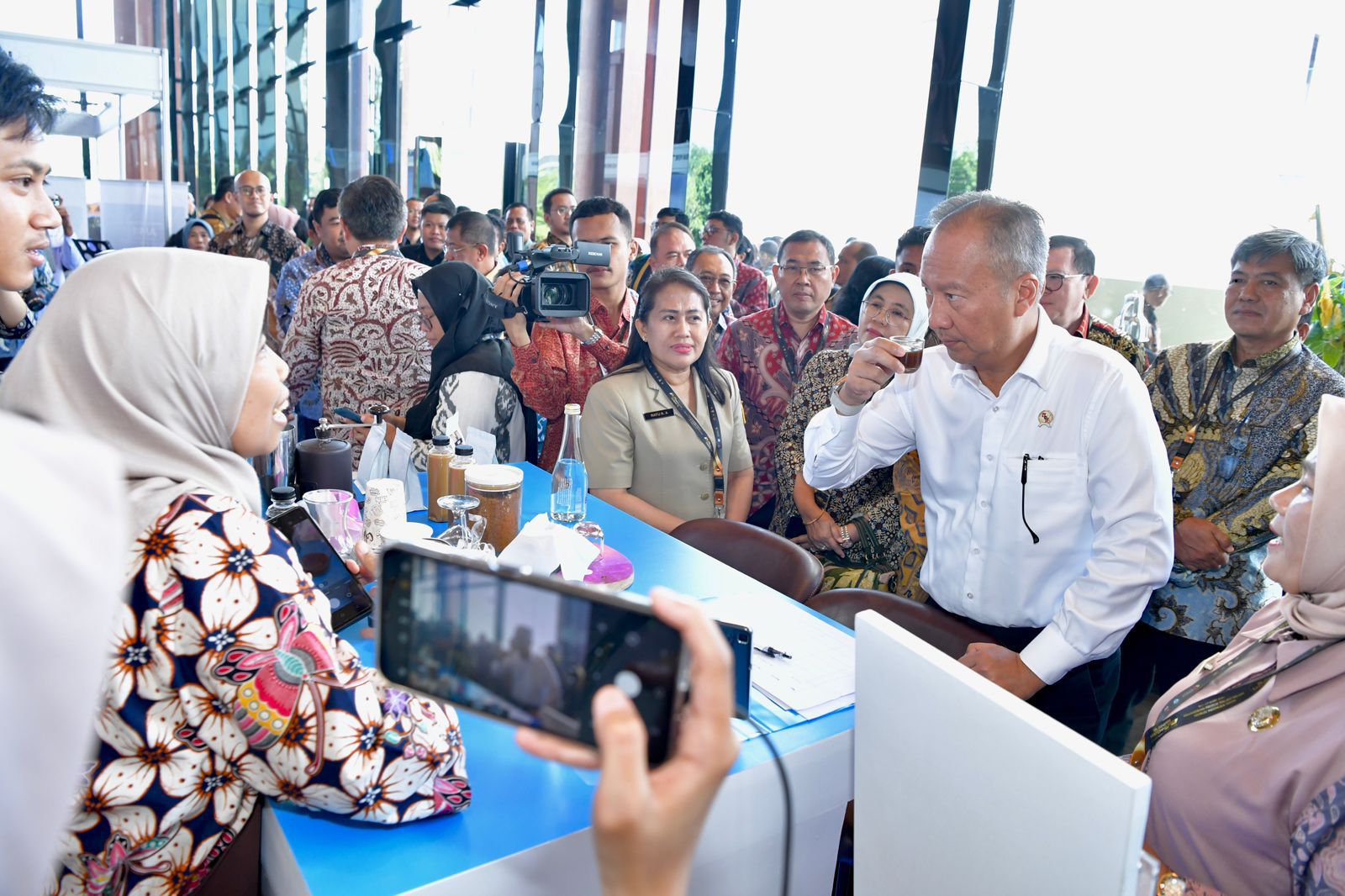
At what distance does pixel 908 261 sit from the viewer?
4.11 metres

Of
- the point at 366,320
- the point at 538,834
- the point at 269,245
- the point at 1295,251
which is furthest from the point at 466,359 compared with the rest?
the point at 269,245

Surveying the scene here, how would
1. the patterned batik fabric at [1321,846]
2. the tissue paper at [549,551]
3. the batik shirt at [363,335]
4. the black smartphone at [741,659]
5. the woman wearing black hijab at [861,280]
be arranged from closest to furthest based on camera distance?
1. the patterned batik fabric at [1321,846]
2. the black smartphone at [741,659]
3. the tissue paper at [549,551]
4. the batik shirt at [363,335]
5. the woman wearing black hijab at [861,280]

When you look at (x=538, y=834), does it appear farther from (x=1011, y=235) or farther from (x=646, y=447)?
(x=646, y=447)

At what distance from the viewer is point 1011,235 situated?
193 centimetres

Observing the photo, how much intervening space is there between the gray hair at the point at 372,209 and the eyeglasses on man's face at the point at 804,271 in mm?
1575

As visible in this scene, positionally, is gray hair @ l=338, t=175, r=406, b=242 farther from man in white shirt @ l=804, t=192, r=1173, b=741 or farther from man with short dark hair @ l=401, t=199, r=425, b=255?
man with short dark hair @ l=401, t=199, r=425, b=255

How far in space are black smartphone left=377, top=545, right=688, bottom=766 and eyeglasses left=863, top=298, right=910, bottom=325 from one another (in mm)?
2524

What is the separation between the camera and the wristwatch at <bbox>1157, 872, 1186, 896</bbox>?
1195 millimetres

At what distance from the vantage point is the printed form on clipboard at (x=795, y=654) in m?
1.45

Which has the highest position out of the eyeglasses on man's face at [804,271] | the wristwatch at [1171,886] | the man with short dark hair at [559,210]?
the man with short dark hair at [559,210]

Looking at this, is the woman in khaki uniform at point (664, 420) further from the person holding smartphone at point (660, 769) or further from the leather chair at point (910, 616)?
the person holding smartphone at point (660, 769)

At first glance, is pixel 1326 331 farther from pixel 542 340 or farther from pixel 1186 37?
pixel 542 340

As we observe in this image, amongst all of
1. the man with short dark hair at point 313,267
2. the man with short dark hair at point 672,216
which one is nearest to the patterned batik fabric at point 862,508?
the man with short dark hair at point 313,267

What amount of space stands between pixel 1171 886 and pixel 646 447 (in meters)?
1.83
